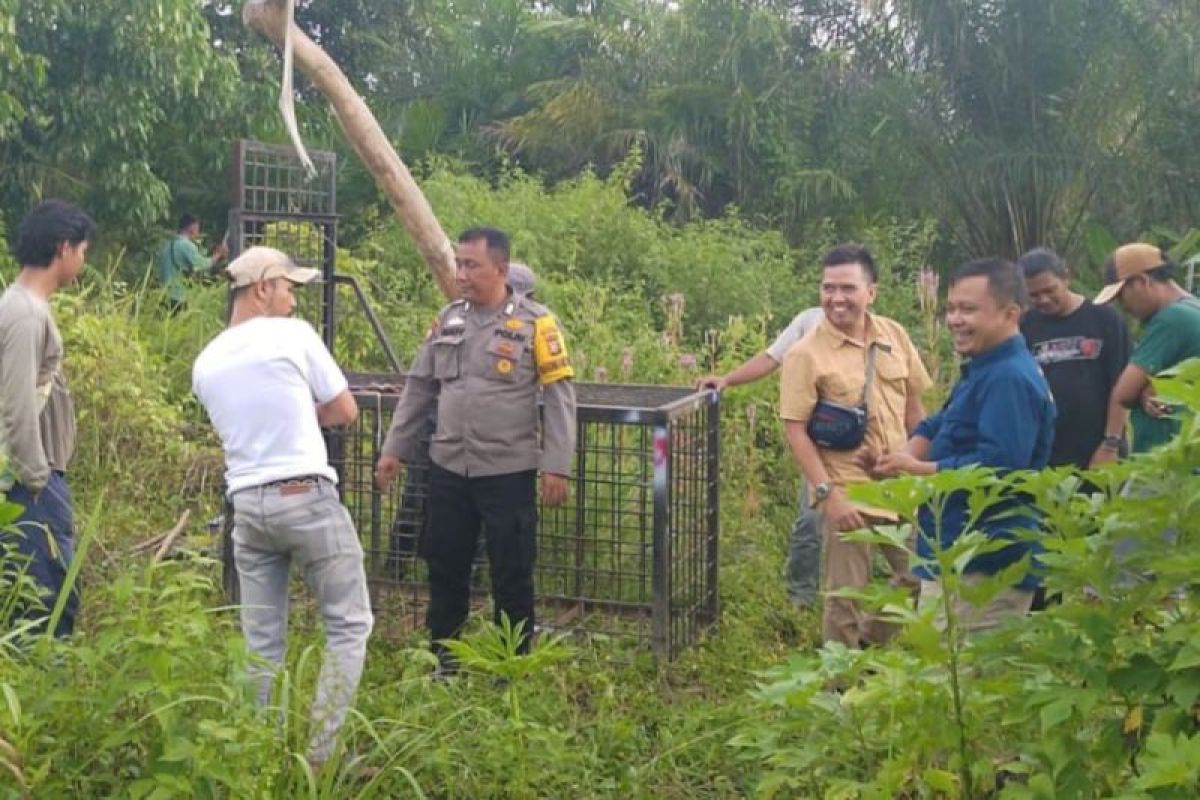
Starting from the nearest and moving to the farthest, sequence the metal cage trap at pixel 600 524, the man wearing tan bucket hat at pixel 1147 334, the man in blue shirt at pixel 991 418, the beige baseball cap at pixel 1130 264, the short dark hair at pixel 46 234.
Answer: the man in blue shirt at pixel 991 418, the short dark hair at pixel 46 234, the man wearing tan bucket hat at pixel 1147 334, the beige baseball cap at pixel 1130 264, the metal cage trap at pixel 600 524

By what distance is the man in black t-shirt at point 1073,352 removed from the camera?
5.71m

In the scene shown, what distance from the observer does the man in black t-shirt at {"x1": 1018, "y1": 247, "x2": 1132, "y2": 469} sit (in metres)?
5.71

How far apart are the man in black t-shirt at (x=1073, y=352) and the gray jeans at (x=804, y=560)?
119cm

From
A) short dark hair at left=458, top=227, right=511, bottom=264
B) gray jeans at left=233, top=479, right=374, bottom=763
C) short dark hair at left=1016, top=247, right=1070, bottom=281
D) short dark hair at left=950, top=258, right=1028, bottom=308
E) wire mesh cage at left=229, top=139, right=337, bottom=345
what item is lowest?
gray jeans at left=233, top=479, right=374, bottom=763

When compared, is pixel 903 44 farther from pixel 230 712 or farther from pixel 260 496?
pixel 230 712

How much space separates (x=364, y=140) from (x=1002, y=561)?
160 inches

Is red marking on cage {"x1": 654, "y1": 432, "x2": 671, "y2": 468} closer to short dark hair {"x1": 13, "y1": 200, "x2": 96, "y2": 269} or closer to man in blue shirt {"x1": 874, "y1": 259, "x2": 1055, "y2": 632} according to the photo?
man in blue shirt {"x1": 874, "y1": 259, "x2": 1055, "y2": 632}

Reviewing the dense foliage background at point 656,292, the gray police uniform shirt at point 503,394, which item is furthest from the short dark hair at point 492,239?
the dense foliage background at point 656,292

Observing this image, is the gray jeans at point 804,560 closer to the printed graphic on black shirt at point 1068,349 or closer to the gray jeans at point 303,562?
the printed graphic on black shirt at point 1068,349

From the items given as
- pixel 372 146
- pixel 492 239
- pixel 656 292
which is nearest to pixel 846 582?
pixel 492 239

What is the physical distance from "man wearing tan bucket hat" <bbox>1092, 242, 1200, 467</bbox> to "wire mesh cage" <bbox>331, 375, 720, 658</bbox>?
1562 millimetres

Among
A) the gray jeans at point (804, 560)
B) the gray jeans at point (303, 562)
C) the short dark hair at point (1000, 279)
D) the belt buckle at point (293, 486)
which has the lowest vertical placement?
the gray jeans at point (804, 560)

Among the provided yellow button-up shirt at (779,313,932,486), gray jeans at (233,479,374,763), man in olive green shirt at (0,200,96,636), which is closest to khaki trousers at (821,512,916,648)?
yellow button-up shirt at (779,313,932,486)

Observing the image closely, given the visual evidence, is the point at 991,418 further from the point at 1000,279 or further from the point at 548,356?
the point at 548,356
